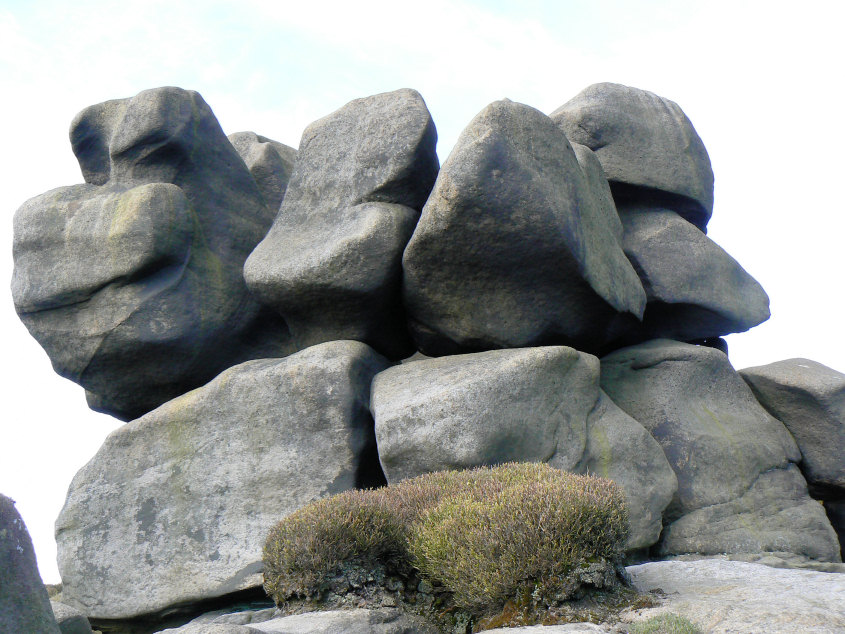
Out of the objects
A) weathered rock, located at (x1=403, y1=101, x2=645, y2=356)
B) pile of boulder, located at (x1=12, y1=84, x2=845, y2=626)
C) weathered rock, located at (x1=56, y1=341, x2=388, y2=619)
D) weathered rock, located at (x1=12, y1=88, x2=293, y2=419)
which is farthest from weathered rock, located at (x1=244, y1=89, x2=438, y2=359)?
weathered rock, located at (x1=12, y1=88, x2=293, y2=419)

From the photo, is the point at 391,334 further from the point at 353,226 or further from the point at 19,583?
the point at 19,583

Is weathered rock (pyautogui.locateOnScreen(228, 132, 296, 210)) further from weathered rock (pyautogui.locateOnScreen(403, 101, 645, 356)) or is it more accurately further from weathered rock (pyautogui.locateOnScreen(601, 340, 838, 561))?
weathered rock (pyautogui.locateOnScreen(601, 340, 838, 561))

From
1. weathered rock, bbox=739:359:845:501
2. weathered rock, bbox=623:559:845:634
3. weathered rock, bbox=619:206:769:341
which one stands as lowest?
weathered rock, bbox=739:359:845:501

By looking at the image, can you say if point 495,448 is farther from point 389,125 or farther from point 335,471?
point 389,125

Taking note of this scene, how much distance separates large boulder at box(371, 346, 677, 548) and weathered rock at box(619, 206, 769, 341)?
3.01m

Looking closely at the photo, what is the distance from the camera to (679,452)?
11734 mm

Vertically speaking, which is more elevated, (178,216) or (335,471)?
(178,216)

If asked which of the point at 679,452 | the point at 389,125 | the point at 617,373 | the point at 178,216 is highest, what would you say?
the point at 389,125

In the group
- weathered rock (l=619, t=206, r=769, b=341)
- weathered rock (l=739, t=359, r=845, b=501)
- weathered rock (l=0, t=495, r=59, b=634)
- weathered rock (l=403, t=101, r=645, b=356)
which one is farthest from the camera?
weathered rock (l=619, t=206, r=769, b=341)

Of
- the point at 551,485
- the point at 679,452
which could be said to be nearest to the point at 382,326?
the point at 679,452

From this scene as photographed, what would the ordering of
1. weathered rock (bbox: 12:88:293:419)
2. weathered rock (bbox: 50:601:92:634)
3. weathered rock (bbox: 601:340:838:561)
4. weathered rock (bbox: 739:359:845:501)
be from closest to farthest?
1. weathered rock (bbox: 50:601:92:634)
2. weathered rock (bbox: 601:340:838:561)
3. weathered rock (bbox: 12:88:293:419)
4. weathered rock (bbox: 739:359:845:501)

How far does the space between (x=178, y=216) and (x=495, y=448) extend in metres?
6.28

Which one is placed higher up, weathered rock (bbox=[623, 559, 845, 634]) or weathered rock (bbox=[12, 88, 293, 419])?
weathered rock (bbox=[12, 88, 293, 419])

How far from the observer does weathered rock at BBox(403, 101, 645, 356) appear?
408 inches
